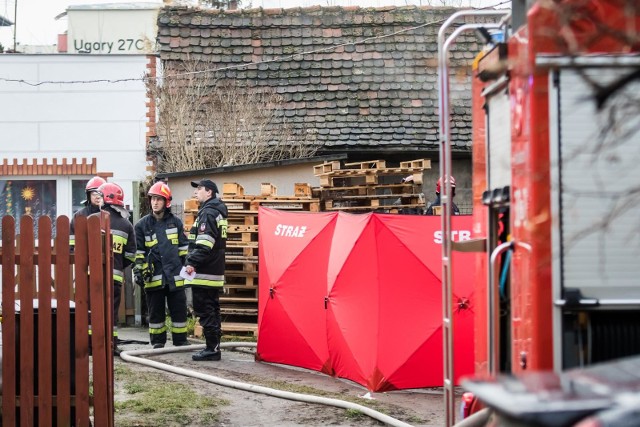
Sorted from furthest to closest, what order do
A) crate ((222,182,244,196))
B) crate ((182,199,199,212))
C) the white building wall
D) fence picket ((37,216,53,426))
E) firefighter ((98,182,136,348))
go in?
the white building wall < crate ((182,199,199,212)) < crate ((222,182,244,196)) < firefighter ((98,182,136,348)) < fence picket ((37,216,53,426))

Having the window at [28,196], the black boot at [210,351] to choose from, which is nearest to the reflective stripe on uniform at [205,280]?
the black boot at [210,351]

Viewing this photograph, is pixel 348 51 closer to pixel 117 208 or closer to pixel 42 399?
pixel 117 208

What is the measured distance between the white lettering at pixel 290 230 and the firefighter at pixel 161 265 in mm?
1495

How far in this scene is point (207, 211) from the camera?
1222 centimetres

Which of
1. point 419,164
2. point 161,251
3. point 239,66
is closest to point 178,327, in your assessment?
point 161,251

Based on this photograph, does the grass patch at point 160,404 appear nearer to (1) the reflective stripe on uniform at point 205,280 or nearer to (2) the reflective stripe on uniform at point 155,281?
(1) the reflective stripe on uniform at point 205,280

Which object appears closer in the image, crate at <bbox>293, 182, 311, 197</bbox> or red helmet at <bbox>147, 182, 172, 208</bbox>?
red helmet at <bbox>147, 182, 172, 208</bbox>

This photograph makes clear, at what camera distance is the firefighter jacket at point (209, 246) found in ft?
39.7

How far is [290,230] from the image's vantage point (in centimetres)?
1205

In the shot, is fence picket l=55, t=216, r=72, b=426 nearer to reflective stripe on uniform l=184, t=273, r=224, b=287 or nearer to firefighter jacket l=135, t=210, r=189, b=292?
reflective stripe on uniform l=184, t=273, r=224, b=287

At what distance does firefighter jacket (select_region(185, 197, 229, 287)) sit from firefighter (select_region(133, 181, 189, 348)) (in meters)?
0.78

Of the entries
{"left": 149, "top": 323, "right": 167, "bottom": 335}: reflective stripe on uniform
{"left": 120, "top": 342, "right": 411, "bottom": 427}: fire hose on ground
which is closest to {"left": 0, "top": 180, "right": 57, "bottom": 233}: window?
{"left": 149, "top": 323, "right": 167, "bottom": 335}: reflective stripe on uniform

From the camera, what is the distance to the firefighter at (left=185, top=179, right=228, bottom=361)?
39.8 feet

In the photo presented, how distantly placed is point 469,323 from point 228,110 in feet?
34.4
